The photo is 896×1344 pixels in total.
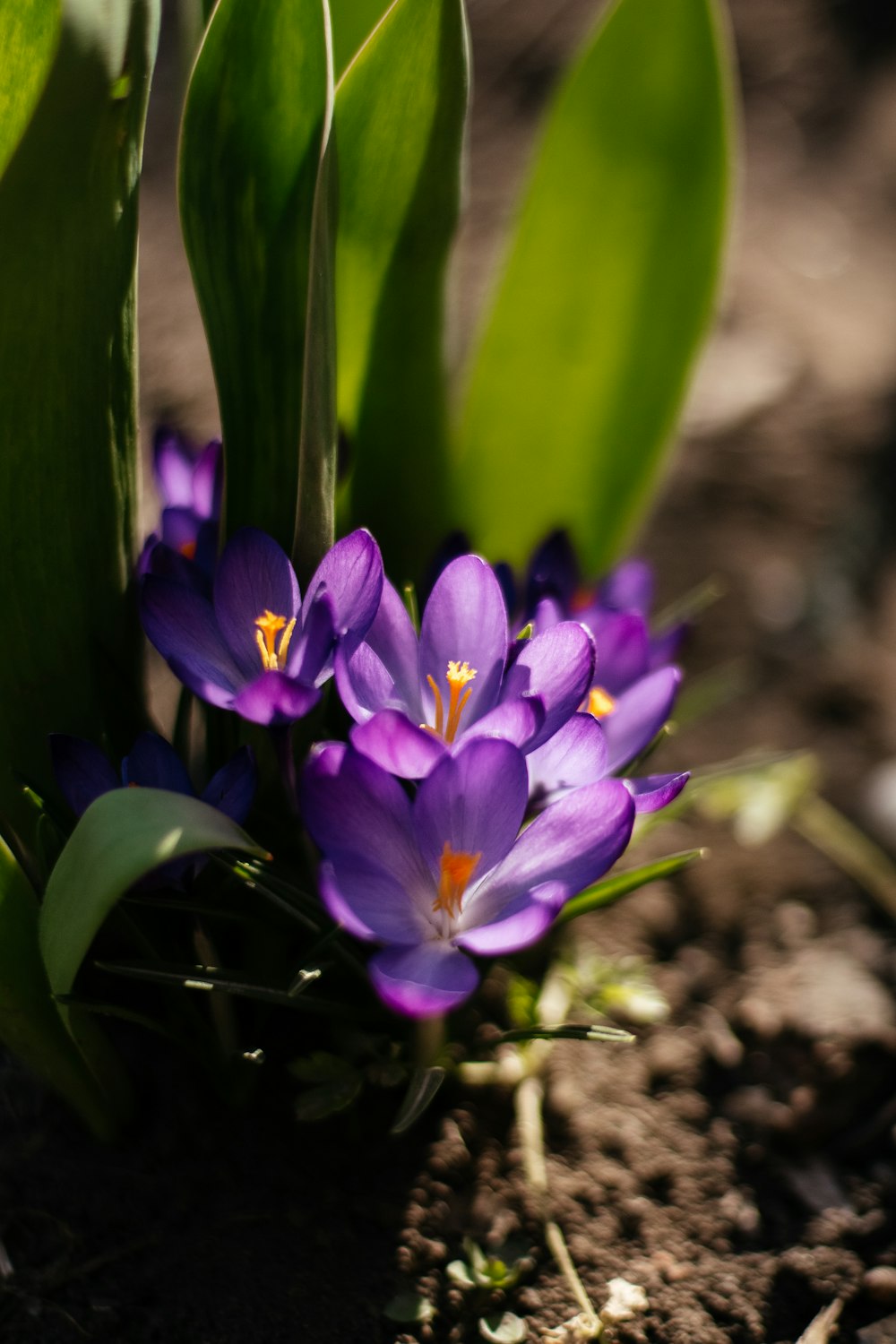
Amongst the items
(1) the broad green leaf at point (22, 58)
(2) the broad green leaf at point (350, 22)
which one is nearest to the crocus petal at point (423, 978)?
(1) the broad green leaf at point (22, 58)

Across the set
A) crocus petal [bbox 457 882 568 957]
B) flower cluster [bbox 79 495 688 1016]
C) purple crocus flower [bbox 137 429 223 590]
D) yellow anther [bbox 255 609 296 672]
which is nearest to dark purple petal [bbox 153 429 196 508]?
purple crocus flower [bbox 137 429 223 590]

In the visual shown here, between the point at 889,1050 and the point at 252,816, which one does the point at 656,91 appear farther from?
the point at 889,1050

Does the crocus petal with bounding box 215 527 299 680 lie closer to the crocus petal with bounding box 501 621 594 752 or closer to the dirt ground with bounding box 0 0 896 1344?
the crocus petal with bounding box 501 621 594 752

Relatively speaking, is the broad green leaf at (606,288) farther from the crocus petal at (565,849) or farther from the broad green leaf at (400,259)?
the crocus petal at (565,849)

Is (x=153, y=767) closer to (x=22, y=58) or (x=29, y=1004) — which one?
(x=29, y=1004)

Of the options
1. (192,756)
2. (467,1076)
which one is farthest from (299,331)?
(467,1076)
